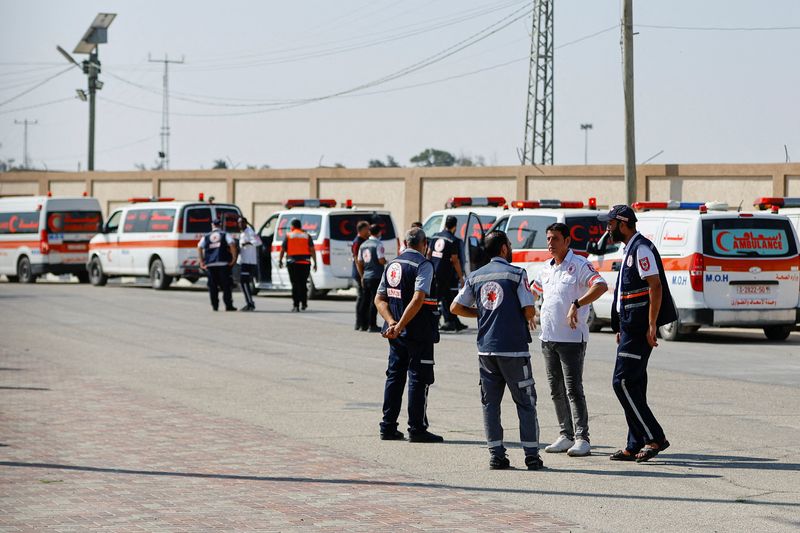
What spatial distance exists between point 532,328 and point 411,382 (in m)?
1.49

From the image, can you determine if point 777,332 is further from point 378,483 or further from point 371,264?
point 378,483

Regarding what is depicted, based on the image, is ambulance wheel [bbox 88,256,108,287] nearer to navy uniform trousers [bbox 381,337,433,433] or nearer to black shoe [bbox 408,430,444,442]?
navy uniform trousers [bbox 381,337,433,433]

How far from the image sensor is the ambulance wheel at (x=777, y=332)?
20.2 meters

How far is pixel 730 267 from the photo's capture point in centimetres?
1908

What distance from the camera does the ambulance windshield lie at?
62.5ft

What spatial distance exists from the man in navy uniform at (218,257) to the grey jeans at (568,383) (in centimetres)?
1531

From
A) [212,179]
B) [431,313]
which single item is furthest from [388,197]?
[431,313]

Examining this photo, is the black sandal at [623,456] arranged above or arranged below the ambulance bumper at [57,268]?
below

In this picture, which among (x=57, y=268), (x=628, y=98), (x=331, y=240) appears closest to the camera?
(x=628, y=98)

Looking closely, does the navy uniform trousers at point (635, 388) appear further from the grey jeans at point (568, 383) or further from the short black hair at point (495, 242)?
the short black hair at point (495, 242)

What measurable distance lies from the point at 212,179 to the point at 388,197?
904cm

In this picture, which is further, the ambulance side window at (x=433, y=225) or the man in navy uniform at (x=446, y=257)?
the ambulance side window at (x=433, y=225)

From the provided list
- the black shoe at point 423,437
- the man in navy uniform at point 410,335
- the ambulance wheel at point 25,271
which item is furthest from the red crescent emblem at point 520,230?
the ambulance wheel at point 25,271

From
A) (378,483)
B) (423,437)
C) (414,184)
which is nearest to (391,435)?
(423,437)
